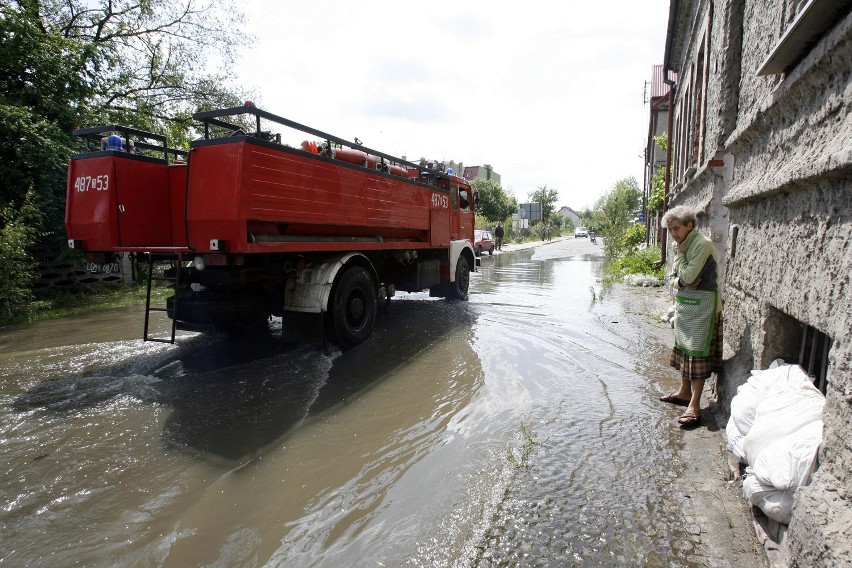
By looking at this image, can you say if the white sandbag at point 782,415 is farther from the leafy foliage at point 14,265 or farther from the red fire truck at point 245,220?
the leafy foliage at point 14,265

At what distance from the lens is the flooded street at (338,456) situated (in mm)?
2438

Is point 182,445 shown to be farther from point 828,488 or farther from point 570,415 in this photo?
point 828,488

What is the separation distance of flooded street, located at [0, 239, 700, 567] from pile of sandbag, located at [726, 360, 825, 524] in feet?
1.51

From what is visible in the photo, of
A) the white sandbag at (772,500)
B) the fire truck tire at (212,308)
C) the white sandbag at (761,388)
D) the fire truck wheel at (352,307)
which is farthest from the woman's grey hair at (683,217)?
the fire truck tire at (212,308)

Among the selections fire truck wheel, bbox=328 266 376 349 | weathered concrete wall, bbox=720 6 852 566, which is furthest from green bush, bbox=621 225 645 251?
weathered concrete wall, bbox=720 6 852 566

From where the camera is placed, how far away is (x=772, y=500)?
2178mm

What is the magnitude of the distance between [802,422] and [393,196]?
19.0 ft

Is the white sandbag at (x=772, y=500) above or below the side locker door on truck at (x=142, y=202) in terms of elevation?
below

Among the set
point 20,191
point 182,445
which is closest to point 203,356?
point 182,445

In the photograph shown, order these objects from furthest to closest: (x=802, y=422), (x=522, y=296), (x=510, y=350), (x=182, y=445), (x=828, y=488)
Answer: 1. (x=522, y=296)
2. (x=510, y=350)
3. (x=182, y=445)
4. (x=802, y=422)
5. (x=828, y=488)

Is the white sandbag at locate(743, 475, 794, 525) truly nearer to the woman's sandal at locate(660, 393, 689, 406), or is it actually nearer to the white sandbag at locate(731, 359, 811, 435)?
the white sandbag at locate(731, 359, 811, 435)

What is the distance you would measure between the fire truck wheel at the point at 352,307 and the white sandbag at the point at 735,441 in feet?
14.0

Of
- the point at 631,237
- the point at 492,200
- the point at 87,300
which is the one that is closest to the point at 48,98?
the point at 87,300

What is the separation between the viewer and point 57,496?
2859 mm
